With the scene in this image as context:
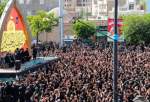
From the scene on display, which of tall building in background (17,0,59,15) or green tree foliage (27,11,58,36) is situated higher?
Answer: tall building in background (17,0,59,15)

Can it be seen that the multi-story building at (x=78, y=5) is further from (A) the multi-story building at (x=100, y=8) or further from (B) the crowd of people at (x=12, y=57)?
(B) the crowd of people at (x=12, y=57)

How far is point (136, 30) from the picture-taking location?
55.2 meters

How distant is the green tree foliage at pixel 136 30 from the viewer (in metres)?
54.3

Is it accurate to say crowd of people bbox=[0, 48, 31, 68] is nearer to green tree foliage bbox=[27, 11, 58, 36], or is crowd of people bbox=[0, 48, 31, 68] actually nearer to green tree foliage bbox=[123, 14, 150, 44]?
green tree foliage bbox=[123, 14, 150, 44]

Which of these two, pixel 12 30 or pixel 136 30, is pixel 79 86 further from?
pixel 136 30

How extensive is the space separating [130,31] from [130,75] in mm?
31818

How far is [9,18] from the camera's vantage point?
1352 inches

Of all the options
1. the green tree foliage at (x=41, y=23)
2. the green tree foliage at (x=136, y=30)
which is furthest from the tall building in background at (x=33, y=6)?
the green tree foliage at (x=136, y=30)

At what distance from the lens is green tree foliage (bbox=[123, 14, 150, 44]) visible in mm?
54319

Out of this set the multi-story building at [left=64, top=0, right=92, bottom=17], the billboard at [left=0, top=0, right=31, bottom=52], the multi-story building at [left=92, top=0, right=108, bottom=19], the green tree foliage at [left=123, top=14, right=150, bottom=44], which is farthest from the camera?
the multi-story building at [left=64, top=0, right=92, bottom=17]

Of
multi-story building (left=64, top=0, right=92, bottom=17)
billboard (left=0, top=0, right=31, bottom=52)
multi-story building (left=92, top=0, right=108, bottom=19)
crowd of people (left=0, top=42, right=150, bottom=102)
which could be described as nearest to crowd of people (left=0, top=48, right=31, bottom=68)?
billboard (left=0, top=0, right=31, bottom=52)

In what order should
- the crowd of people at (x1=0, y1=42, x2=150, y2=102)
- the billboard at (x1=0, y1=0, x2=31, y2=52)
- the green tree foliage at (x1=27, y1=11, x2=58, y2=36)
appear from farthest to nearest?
the green tree foliage at (x1=27, y1=11, x2=58, y2=36) < the billboard at (x1=0, y1=0, x2=31, y2=52) < the crowd of people at (x1=0, y1=42, x2=150, y2=102)

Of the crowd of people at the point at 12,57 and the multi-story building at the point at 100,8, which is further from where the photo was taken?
the multi-story building at the point at 100,8

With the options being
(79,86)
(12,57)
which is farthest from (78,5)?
(79,86)
